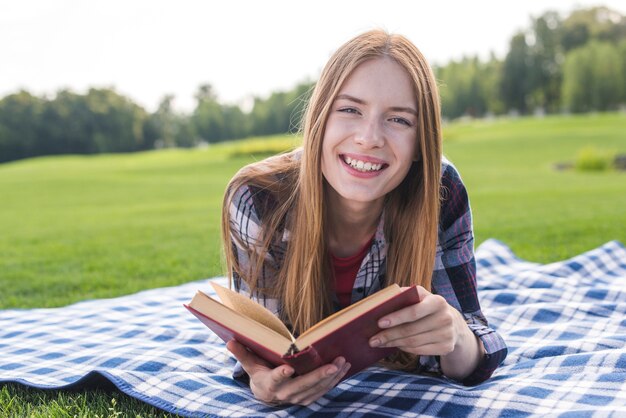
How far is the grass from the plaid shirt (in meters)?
0.66

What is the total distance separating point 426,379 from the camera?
7.11ft

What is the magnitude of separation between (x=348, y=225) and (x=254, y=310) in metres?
0.73

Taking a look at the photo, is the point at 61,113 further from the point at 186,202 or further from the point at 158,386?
the point at 158,386

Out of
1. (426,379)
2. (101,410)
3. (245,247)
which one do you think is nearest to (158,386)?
(101,410)

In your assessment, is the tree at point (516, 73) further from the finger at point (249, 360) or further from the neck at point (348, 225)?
the finger at point (249, 360)

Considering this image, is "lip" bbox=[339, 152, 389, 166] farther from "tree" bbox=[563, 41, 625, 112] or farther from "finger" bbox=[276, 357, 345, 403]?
"tree" bbox=[563, 41, 625, 112]

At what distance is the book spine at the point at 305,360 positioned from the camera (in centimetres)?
148

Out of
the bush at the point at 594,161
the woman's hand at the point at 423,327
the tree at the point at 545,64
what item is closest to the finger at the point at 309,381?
the woman's hand at the point at 423,327

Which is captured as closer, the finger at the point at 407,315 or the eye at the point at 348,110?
the finger at the point at 407,315

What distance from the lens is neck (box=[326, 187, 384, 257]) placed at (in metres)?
2.26

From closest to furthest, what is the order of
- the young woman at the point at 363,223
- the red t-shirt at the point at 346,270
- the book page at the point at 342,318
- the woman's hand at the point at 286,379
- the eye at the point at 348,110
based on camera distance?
1. the book page at the point at 342,318
2. the woman's hand at the point at 286,379
3. the young woman at the point at 363,223
4. the eye at the point at 348,110
5. the red t-shirt at the point at 346,270

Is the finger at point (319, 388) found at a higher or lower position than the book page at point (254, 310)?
lower

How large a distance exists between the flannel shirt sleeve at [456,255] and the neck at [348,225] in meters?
0.26

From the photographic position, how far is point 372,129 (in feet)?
6.30
